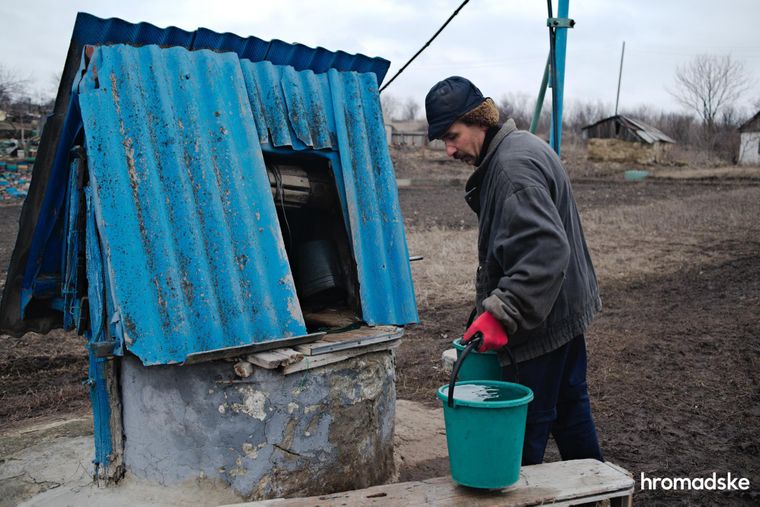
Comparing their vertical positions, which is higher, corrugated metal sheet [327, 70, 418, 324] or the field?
corrugated metal sheet [327, 70, 418, 324]

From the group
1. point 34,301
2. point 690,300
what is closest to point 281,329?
point 34,301

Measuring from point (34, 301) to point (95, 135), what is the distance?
1.91 m

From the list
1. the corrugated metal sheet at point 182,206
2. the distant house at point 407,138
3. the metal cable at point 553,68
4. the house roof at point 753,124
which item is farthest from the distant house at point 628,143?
the corrugated metal sheet at point 182,206

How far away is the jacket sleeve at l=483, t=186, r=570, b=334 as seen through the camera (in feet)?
9.04

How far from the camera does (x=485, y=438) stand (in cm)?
266

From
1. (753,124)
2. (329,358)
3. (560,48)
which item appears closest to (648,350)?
(560,48)

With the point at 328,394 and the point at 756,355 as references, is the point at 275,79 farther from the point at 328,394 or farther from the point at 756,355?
the point at 756,355

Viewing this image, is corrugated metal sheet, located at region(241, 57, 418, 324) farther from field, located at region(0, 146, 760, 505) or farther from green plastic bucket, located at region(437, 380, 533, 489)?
green plastic bucket, located at region(437, 380, 533, 489)

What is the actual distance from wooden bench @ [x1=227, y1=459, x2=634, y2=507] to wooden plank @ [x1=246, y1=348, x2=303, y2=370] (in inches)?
25.8

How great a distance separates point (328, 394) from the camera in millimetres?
3664

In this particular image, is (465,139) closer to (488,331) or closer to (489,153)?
(489,153)

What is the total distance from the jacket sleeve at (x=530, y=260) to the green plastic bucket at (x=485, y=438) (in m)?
0.33

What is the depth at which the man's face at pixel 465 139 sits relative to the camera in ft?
10.3

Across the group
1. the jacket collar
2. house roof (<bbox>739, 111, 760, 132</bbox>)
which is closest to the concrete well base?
the jacket collar
